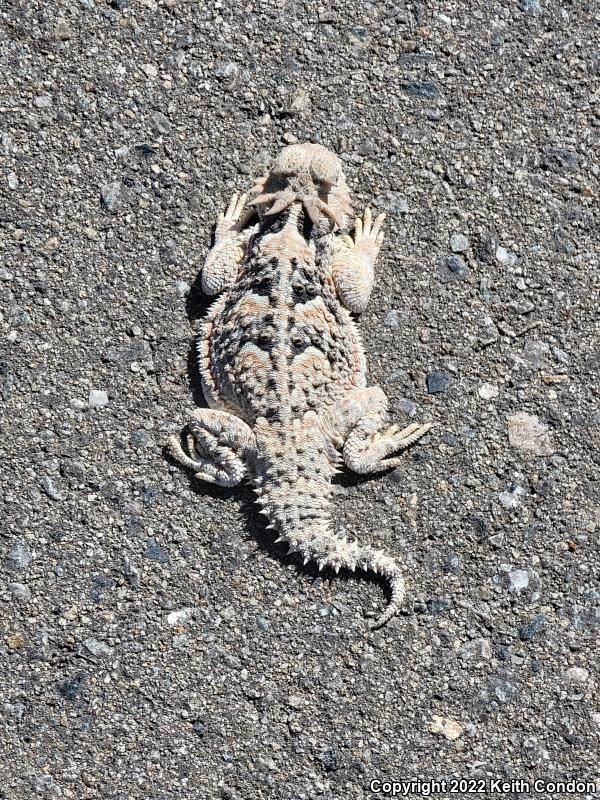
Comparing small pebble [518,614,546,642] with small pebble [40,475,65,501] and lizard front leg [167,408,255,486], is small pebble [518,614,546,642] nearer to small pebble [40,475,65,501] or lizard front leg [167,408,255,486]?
lizard front leg [167,408,255,486]

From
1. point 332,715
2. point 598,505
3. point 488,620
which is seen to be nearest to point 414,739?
point 332,715

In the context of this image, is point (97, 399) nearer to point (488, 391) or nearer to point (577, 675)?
point (488, 391)

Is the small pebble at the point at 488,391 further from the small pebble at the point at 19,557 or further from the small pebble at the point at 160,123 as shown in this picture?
the small pebble at the point at 19,557

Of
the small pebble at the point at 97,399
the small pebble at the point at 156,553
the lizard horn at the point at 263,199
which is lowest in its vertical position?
the small pebble at the point at 156,553

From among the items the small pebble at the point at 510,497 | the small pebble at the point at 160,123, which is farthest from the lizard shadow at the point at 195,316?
the small pebble at the point at 510,497

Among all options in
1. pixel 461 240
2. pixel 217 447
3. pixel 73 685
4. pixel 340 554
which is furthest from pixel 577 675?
pixel 73 685

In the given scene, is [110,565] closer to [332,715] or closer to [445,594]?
[332,715]
